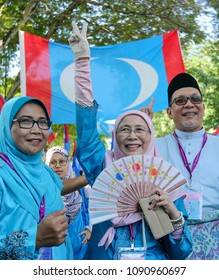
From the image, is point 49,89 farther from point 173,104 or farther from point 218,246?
point 218,246

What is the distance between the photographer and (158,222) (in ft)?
9.29

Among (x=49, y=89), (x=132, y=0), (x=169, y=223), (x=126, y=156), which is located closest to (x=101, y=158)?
(x=126, y=156)

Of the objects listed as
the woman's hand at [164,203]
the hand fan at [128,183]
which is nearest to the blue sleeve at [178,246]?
the woman's hand at [164,203]

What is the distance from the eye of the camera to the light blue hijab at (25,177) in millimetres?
2719

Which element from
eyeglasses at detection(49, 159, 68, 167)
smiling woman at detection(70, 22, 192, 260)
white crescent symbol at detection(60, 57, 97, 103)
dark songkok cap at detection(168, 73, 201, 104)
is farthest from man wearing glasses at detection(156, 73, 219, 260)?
white crescent symbol at detection(60, 57, 97, 103)

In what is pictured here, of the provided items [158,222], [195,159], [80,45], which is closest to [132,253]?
[158,222]

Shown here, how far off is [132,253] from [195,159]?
3.46 ft

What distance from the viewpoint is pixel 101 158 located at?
127 inches

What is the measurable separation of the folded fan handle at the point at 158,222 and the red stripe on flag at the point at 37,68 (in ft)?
15.2

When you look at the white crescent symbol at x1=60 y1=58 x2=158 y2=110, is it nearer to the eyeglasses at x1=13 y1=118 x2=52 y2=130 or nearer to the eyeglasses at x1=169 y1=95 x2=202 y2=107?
the eyeglasses at x1=169 y1=95 x2=202 y2=107

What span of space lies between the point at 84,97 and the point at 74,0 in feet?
25.9

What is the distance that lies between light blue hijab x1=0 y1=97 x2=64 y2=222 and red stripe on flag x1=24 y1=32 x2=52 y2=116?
4.29m

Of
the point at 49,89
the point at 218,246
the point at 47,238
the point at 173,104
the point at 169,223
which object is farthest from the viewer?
the point at 49,89

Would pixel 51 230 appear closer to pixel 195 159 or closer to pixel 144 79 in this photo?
pixel 195 159
